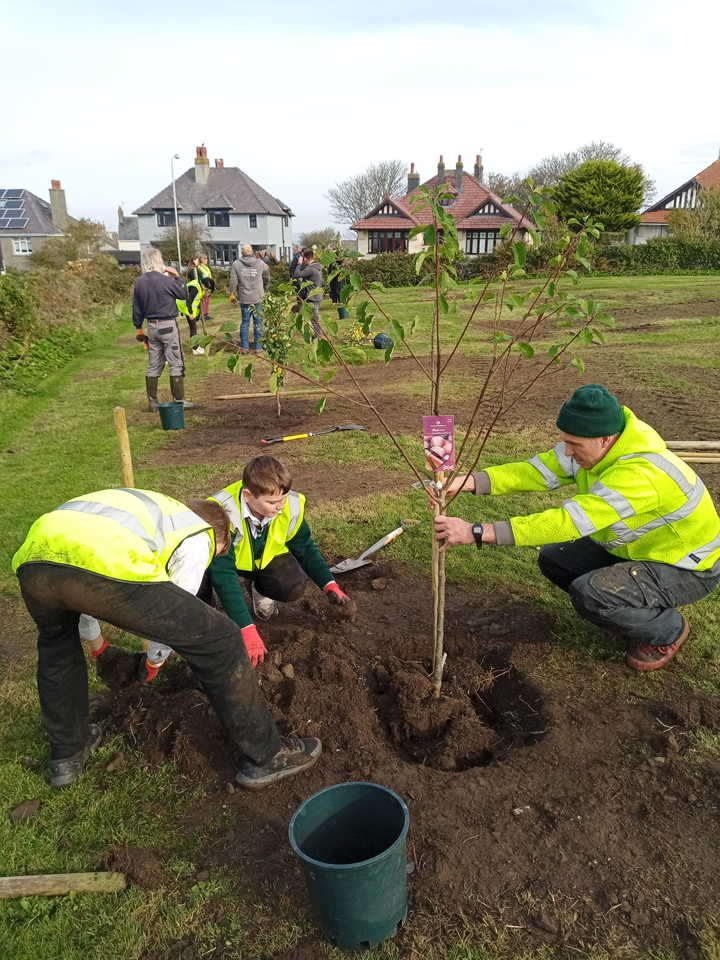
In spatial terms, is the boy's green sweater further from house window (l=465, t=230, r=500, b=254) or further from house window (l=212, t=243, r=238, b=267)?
house window (l=212, t=243, r=238, b=267)

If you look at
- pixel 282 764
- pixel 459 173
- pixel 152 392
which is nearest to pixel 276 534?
pixel 282 764

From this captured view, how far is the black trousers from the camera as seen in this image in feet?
14.1

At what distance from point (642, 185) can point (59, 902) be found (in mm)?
44775

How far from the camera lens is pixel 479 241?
48375 millimetres

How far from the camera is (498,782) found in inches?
120

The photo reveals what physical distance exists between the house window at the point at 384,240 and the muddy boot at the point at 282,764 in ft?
163

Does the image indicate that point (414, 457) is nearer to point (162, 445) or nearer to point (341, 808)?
point (162, 445)

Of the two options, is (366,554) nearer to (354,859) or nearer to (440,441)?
(440,441)

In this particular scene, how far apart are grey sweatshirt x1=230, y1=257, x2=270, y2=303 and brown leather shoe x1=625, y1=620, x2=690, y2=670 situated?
1054 cm

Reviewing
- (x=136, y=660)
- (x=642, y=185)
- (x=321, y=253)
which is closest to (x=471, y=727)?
(x=136, y=660)

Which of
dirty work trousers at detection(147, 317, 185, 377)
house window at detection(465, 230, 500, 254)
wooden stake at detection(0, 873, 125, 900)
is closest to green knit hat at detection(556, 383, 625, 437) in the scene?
wooden stake at detection(0, 873, 125, 900)

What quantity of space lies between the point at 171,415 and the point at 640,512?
6914 millimetres

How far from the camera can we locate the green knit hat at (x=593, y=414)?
3.40 metres

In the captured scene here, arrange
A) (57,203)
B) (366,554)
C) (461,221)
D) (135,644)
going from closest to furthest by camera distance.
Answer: (135,644)
(366,554)
(461,221)
(57,203)
